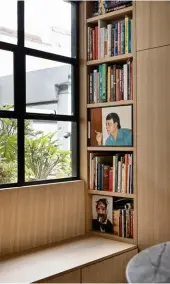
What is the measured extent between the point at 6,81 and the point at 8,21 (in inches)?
18.6

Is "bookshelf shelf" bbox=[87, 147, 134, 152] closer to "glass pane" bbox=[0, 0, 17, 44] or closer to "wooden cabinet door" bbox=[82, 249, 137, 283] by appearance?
"wooden cabinet door" bbox=[82, 249, 137, 283]

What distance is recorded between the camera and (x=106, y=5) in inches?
119

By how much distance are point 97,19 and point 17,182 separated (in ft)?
5.22

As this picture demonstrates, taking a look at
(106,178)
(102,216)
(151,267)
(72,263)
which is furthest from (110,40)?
(151,267)

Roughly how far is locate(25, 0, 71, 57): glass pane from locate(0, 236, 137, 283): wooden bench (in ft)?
5.36

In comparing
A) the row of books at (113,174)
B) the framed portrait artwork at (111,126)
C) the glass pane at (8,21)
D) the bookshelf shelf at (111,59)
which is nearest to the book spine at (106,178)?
the row of books at (113,174)

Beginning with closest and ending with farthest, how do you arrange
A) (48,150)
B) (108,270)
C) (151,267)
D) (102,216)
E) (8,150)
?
1. (151,267)
2. (108,270)
3. (8,150)
4. (48,150)
5. (102,216)

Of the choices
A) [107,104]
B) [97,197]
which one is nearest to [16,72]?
[107,104]

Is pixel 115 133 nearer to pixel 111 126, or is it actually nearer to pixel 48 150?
pixel 111 126

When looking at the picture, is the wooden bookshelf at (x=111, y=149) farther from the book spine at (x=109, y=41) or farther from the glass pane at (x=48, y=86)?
the book spine at (x=109, y=41)

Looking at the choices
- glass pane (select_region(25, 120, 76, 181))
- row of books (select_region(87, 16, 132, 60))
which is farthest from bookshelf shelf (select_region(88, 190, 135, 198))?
row of books (select_region(87, 16, 132, 60))

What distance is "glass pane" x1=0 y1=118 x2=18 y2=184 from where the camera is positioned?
8.52 feet

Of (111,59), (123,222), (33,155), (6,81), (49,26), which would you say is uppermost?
(49,26)

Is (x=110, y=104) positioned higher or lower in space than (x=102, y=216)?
higher
